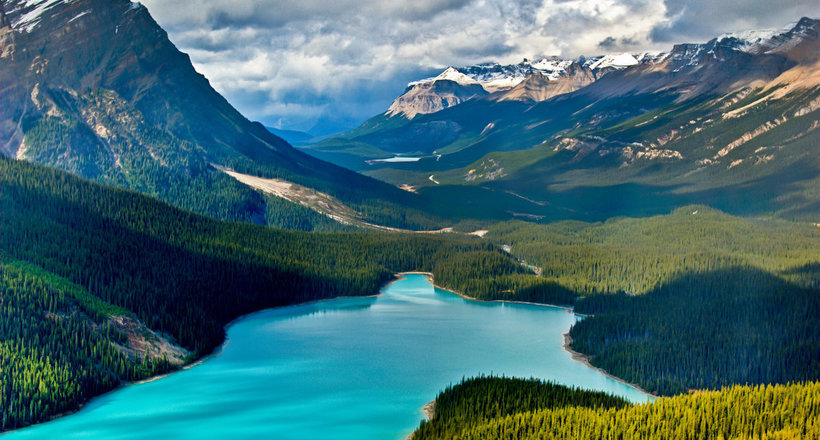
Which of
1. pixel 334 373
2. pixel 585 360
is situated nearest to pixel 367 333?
pixel 334 373

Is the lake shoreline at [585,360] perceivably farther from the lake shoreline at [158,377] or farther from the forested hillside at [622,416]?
the lake shoreline at [158,377]

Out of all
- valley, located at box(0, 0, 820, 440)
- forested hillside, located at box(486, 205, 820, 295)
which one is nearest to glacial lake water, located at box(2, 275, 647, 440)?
valley, located at box(0, 0, 820, 440)

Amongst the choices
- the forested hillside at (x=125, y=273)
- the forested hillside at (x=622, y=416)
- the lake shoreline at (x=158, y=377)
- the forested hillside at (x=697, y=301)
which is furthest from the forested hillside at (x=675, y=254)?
the forested hillside at (x=622, y=416)

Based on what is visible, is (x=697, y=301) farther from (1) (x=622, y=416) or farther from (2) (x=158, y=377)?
(2) (x=158, y=377)

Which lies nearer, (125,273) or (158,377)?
(158,377)

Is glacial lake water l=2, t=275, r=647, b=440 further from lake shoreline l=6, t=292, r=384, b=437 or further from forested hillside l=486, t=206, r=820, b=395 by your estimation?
forested hillside l=486, t=206, r=820, b=395
